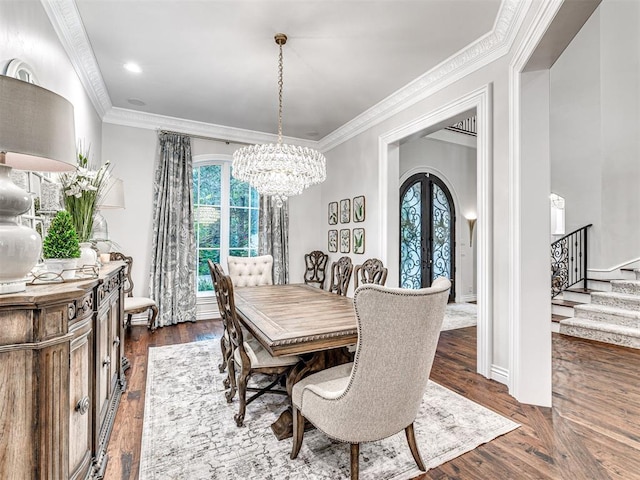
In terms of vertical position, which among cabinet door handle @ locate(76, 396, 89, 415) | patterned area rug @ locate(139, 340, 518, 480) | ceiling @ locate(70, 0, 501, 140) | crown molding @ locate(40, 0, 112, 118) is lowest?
patterned area rug @ locate(139, 340, 518, 480)

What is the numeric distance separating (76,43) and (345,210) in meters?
3.78

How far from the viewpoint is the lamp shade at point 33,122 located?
3.37 ft

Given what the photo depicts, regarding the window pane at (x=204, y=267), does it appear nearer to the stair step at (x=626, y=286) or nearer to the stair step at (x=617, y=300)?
the stair step at (x=617, y=300)

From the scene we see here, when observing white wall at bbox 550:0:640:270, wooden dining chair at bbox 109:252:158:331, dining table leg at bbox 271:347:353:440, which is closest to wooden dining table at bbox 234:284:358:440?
dining table leg at bbox 271:347:353:440

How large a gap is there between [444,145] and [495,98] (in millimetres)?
3802

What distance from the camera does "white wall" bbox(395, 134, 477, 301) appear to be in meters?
6.43

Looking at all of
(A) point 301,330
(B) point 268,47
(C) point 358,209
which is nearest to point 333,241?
(C) point 358,209

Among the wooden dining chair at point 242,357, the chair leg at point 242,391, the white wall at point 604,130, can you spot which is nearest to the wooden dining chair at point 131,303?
the wooden dining chair at point 242,357

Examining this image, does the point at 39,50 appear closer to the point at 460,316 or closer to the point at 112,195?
the point at 112,195

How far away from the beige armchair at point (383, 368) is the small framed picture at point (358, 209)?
3.32 meters

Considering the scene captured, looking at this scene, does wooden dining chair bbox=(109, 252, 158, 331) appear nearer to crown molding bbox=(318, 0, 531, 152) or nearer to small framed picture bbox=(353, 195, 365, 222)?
small framed picture bbox=(353, 195, 365, 222)

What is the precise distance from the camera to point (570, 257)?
5.48 meters

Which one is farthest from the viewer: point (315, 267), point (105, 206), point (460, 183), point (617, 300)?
point (460, 183)

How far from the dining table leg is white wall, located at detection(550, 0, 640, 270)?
5.50 meters
